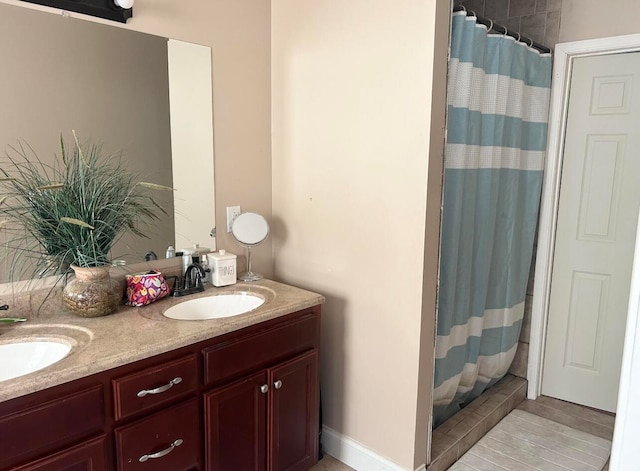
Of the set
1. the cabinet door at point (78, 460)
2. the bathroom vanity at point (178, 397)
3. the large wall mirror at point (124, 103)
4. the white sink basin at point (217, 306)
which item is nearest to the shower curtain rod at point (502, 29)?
the large wall mirror at point (124, 103)

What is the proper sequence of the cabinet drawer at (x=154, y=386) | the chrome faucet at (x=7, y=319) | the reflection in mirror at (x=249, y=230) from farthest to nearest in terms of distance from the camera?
the reflection in mirror at (x=249, y=230)
the chrome faucet at (x=7, y=319)
the cabinet drawer at (x=154, y=386)

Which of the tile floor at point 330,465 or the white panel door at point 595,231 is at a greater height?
the white panel door at point 595,231

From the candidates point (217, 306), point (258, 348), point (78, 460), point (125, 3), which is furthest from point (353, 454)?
point (125, 3)

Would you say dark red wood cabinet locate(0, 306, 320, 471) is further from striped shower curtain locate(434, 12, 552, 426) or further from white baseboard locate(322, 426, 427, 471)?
striped shower curtain locate(434, 12, 552, 426)

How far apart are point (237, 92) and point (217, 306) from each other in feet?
3.29

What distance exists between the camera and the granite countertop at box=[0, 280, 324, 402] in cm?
124

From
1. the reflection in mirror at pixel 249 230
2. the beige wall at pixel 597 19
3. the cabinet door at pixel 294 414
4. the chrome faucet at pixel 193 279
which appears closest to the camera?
the cabinet door at pixel 294 414

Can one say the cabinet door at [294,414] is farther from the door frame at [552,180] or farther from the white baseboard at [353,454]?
the door frame at [552,180]

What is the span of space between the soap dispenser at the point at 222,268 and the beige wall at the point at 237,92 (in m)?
0.15

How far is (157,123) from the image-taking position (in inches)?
77.4

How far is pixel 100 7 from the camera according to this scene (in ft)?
5.71

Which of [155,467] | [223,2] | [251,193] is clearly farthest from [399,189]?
[155,467]

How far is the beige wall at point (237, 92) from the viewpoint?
2.05m

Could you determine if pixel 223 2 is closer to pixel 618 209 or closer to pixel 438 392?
pixel 438 392
